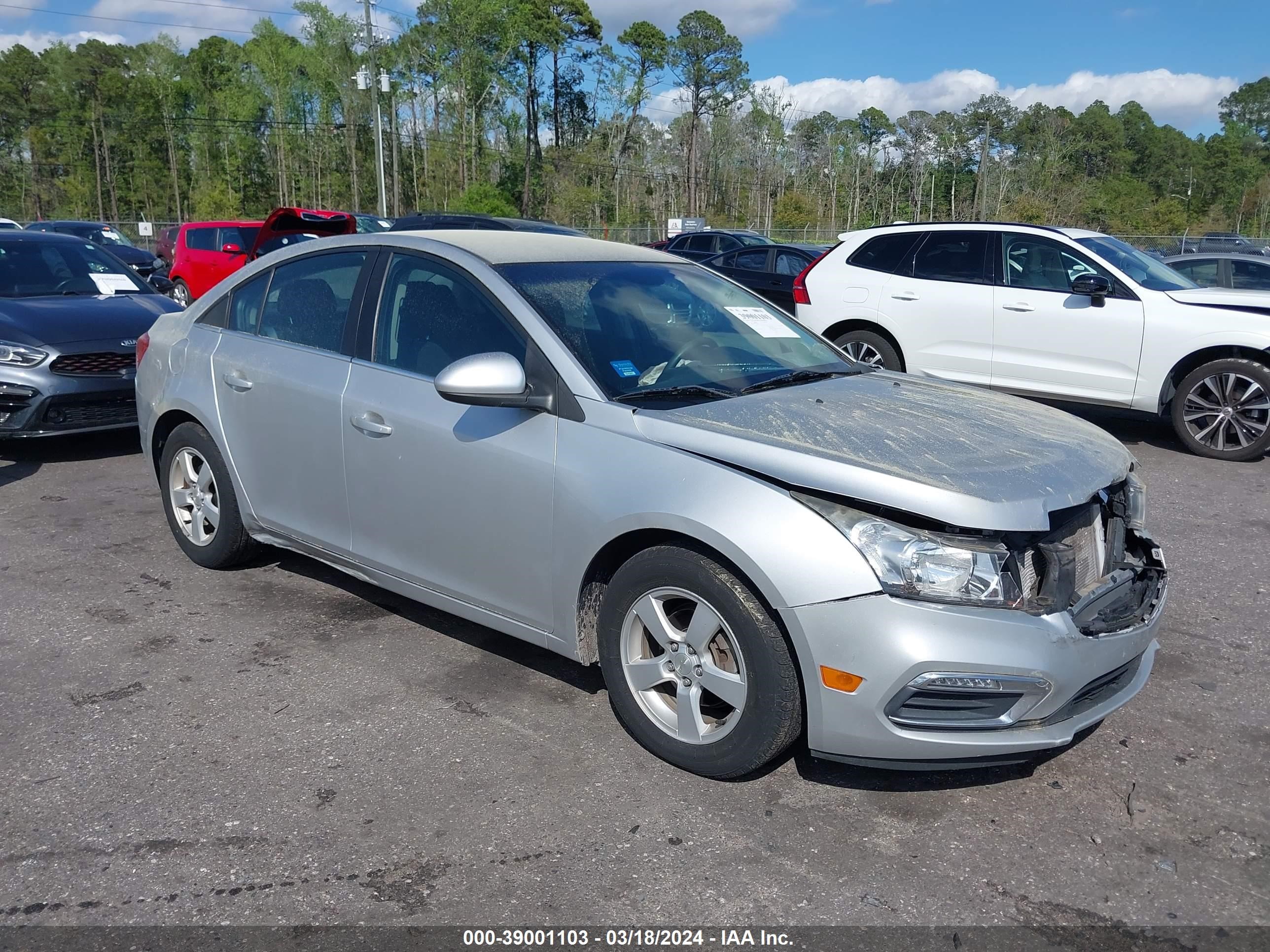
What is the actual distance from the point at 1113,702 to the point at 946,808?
1.98 ft

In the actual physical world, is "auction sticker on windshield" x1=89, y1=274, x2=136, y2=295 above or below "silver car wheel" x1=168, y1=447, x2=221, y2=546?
above

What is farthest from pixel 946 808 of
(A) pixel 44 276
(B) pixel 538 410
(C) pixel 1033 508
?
(A) pixel 44 276

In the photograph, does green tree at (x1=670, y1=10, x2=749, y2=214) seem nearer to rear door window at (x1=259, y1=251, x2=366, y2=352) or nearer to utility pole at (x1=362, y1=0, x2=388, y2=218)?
utility pole at (x1=362, y1=0, x2=388, y2=218)

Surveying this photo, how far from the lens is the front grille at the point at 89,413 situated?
7211 mm

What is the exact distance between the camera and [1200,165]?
93.5 metres

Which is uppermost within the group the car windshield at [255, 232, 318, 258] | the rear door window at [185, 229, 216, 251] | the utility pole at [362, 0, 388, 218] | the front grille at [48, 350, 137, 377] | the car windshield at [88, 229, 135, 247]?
the utility pole at [362, 0, 388, 218]

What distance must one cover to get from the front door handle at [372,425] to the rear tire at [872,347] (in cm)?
629

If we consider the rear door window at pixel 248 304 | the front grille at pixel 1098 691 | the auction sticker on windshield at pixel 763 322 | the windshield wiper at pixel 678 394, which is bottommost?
the front grille at pixel 1098 691

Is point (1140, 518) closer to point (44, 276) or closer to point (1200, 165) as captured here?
point (44, 276)

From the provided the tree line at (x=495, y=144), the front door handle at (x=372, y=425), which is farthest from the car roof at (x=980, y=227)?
the tree line at (x=495, y=144)

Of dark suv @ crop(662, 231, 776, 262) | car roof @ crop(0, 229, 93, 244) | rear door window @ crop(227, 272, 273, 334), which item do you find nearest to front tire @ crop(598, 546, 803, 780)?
rear door window @ crop(227, 272, 273, 334)

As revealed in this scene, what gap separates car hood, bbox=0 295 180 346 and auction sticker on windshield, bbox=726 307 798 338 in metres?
5.29

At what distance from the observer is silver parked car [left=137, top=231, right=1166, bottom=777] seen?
9.40 feet

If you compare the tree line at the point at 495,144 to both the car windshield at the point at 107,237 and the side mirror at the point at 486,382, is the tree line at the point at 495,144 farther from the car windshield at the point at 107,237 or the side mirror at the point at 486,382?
the side mirror at the point at 486,382
